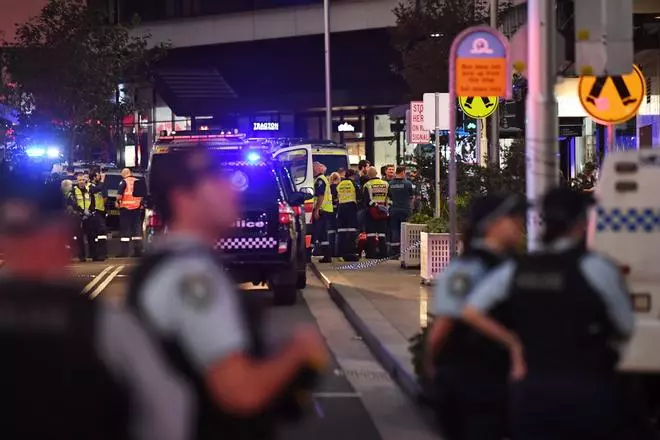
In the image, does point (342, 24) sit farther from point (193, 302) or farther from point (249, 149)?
point (193, 302)

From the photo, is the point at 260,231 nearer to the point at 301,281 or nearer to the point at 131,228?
the point at 301,281

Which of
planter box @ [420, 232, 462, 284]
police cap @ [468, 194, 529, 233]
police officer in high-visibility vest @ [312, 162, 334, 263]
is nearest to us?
police cap @ [468, 194, 529, 233]

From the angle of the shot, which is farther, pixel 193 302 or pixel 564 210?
pixel 564 210

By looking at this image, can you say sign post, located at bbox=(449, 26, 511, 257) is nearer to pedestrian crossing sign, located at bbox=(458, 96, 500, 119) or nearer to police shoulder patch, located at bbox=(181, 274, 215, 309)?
pedestrian crossing sign, located at bbox=(458, 96, 500, 119)

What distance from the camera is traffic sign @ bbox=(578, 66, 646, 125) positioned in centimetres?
1122

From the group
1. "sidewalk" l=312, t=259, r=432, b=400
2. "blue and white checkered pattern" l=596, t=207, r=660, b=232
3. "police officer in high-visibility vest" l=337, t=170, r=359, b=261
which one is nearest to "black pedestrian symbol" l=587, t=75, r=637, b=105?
"sidewalk" l=312, t=259, r=432, b=400

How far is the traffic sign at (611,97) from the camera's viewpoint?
11.2 meters

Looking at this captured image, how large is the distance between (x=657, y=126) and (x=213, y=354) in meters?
19.4

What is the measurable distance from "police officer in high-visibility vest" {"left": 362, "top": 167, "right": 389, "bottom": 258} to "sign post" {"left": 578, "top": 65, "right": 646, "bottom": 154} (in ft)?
34.6

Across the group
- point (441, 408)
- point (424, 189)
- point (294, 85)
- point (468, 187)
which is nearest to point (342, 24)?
point (294, 85)

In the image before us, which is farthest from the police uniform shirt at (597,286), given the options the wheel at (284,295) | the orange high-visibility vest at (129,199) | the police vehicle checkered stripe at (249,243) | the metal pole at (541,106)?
the orange high-visibility vest at (129,199)

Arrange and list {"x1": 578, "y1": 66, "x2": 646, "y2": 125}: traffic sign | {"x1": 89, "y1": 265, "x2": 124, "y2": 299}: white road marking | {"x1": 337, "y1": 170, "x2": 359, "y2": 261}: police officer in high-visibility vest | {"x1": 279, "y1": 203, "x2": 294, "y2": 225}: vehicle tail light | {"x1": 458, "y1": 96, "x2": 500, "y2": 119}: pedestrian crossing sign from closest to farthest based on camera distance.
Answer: {"x1": 578, "y1": 66, "x2": 646, "y2": 125}: traffic sign, {"x1": 279, "y1": 203, "x2": 294, "y2": 225}: vehicle tail light, {"x1": 89, "y1": 265, "x2": 124, "y2": 299}: white road marking, {"x1": 458, "y1": 96, "x2": 500, "y2": 119}: pedestrian crossing sign, {"x1": 337, "y1": 170, "x2": 359, "y2": 261}: police officer in high-visibility vest

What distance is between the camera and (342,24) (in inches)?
1988

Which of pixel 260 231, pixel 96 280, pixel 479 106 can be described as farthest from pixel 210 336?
pixel 96 280
